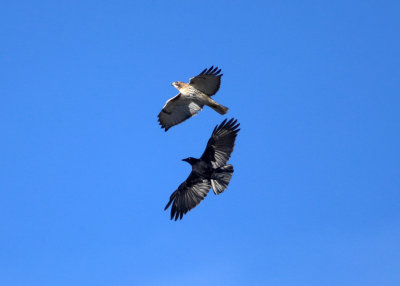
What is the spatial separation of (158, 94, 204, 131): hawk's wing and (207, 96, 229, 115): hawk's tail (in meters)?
0.78

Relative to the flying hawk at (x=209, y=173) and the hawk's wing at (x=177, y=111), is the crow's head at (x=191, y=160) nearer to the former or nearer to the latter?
the flying hawk at (x=209, y=173)

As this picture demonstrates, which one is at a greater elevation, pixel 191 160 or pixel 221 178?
pixel 191 160

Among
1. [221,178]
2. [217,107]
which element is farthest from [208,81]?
[221,178]

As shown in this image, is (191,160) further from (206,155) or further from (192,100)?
(192,100)

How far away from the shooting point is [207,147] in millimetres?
18953

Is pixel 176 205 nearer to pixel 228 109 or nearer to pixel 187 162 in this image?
pixel 187 162

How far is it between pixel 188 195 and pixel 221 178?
1378 mm

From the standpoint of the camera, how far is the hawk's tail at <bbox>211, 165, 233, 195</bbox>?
18.7 metres

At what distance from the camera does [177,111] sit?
2084cm

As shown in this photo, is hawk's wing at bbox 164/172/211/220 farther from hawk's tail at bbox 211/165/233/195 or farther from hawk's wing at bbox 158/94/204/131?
hawk's wing at bbox 158/94/204/131

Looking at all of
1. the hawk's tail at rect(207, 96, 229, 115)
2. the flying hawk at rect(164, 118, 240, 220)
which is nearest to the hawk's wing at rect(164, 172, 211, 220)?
the flying hawk at rect(164, 118, 240, 220)

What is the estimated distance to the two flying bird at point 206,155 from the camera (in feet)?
61.9

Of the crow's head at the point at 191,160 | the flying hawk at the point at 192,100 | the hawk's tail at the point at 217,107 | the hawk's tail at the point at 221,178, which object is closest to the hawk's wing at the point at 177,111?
the flying hawk at the point at 192,100

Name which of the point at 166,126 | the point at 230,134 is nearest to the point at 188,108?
the point at 166,126
